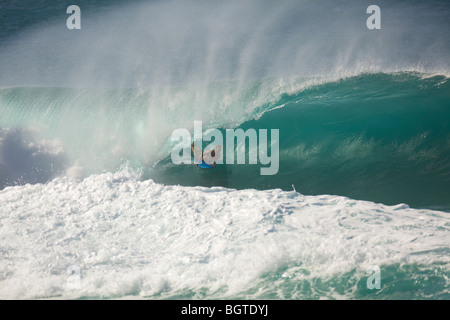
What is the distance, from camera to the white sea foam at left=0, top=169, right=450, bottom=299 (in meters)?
4.90

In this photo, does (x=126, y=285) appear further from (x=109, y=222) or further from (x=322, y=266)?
(x=322, y=266)

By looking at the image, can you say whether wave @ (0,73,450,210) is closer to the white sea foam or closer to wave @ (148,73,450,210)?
wave @ (148,73,450,210)

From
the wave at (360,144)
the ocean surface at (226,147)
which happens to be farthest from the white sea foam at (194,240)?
the wave at (360,144)

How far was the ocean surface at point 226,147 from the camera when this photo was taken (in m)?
5.02

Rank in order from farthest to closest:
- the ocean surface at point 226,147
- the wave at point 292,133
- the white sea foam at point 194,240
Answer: the wave at point 292,133 → the ocean surface at point 226,147 → the white sea foam at point 194,240

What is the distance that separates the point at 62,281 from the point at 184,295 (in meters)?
1.75

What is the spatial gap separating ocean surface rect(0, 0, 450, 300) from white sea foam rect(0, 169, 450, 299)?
0.09 ft

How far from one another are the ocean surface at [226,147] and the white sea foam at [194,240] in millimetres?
27

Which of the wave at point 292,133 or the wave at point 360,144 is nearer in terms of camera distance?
the wave at point 360,144

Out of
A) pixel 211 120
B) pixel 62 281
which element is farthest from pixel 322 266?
pixel 211 120

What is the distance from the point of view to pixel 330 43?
36.4 feet

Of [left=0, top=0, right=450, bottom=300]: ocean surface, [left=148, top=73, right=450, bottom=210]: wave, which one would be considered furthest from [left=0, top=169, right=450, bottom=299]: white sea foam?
[left=148, top=73, right=450, bottom=210]: wave

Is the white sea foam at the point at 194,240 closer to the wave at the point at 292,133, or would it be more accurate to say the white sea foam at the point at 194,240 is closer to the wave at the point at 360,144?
the wave at the point at 360,144

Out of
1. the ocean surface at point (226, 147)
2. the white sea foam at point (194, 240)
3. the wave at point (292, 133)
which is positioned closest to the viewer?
the white sea foam at point (194, 240)
